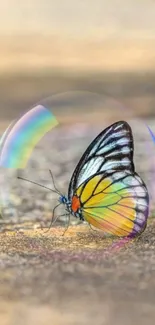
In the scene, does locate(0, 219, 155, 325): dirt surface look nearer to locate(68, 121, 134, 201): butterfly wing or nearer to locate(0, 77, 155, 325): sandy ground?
locate(0, 77, 155, 325): sandy ground

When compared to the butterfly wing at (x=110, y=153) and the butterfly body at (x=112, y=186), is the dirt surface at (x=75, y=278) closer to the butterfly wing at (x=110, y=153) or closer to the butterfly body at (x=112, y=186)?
the butterfly body at (x=112, y=186)

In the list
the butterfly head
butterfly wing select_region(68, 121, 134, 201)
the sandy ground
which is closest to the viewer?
the sandy ground

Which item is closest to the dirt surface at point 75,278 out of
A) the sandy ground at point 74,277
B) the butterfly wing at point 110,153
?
the sandy ground at point 74,277

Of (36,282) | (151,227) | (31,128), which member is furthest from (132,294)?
(31,128)

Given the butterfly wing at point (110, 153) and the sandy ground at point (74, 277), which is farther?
the butterfly wing at point (110, 153)

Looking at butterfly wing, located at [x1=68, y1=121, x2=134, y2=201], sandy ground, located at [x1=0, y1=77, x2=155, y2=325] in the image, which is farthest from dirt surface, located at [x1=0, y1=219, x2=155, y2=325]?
butterfly wing, located at [x1=68, y1=121, x2=134, y2=201]

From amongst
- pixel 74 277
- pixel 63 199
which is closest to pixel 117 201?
pixel 63 199
